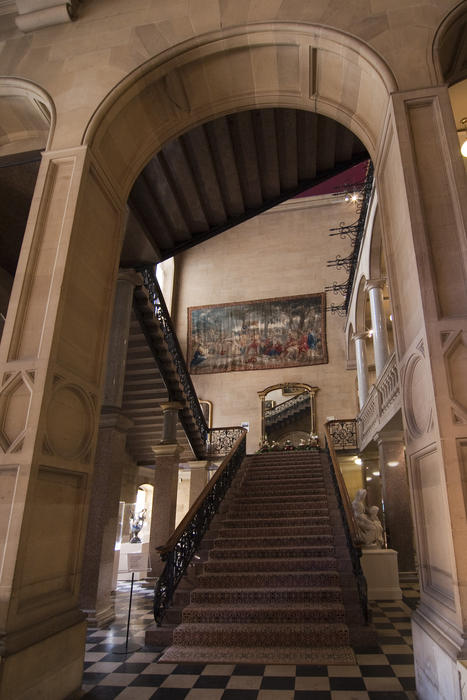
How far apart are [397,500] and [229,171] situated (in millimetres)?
6921

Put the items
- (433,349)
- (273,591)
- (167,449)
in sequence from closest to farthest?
(433,349) → (273,591) → (167,449)

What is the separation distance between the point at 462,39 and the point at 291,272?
14281mm

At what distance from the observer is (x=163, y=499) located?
900 cm

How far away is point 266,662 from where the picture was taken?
12.7ft

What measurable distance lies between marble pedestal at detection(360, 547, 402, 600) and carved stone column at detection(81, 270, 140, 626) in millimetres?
3769

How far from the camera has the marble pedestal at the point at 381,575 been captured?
6.75 metres

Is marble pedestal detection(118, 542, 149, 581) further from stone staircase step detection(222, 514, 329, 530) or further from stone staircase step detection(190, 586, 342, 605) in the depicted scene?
stone staircase step detection(190, 586, 342, 605)

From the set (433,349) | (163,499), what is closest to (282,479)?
(163,499)

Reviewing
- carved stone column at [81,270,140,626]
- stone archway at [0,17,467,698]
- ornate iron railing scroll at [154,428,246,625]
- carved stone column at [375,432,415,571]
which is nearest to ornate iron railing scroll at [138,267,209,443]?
carved stone column at [81,270,140,626]

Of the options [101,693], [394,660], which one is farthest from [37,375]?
Answer: [394,660]

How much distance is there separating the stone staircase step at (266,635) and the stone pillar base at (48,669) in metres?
1.58

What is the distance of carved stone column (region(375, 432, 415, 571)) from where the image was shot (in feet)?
28.6

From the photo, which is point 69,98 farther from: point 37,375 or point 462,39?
point 462,39

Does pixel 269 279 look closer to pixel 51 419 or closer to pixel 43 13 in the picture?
pixel 43 13
